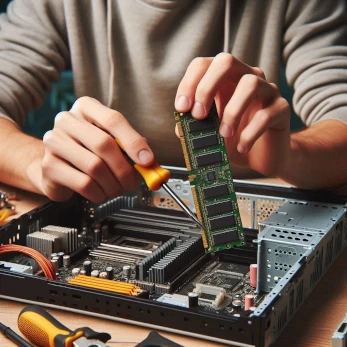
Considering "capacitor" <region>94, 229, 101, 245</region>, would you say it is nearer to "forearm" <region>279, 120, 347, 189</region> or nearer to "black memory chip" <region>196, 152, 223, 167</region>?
"black memory chip" <region>196, 152, 223, 167</region>

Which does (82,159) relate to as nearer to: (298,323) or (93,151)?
(93,151)

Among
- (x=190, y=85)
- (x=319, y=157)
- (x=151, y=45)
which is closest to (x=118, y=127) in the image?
(x=190, y=85)

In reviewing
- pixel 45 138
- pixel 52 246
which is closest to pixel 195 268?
pixel 52 246

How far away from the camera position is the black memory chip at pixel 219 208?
1007 millimetres

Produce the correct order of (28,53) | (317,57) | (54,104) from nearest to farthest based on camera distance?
(317,57) < (28,53) < (54,104)

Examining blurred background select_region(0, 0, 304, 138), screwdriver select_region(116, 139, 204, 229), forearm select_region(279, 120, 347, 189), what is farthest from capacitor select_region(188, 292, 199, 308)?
blurred background select_region(0, 0, 304, 138)

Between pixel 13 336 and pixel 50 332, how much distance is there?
84 millimetres

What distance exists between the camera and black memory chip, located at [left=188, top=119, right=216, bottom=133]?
1021 millimetres

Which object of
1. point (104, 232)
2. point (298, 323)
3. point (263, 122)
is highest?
point (263, 122)

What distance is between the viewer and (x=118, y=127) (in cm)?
109

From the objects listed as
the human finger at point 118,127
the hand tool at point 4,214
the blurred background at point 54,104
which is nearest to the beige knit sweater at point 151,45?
the hand tool at point 4,214

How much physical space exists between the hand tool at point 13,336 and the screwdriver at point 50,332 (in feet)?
0.03

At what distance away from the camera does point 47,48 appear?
6.01ft

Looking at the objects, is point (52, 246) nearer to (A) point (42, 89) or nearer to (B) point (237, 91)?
(B) point (237, 91)
